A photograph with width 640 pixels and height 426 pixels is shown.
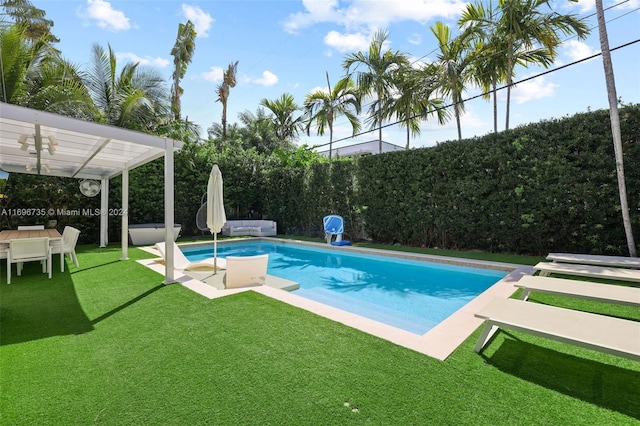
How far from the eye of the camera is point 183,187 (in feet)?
51.1

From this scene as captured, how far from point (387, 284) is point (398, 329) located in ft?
13.5

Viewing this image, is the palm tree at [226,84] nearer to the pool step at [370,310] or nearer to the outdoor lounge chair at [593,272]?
the pool step at [370,310]

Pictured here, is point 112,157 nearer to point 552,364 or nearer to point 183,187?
point 183,187

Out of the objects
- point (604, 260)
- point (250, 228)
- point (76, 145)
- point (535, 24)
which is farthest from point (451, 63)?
point (76, 145)

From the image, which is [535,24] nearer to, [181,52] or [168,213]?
[168,213]

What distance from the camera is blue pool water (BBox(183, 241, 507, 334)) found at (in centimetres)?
581

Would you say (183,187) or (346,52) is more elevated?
(346,52)

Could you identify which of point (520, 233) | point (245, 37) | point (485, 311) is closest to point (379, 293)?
point (485, 311)

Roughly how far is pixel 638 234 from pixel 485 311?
278 inches

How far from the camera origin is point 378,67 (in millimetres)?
15180

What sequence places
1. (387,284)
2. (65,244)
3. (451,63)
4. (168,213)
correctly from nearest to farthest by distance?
(168,213) < (65,244) < (387,284) < (451,63)

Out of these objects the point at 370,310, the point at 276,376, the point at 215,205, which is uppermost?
the point at 215,205

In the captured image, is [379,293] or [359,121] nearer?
[379,293]

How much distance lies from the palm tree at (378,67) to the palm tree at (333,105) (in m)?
1.53
